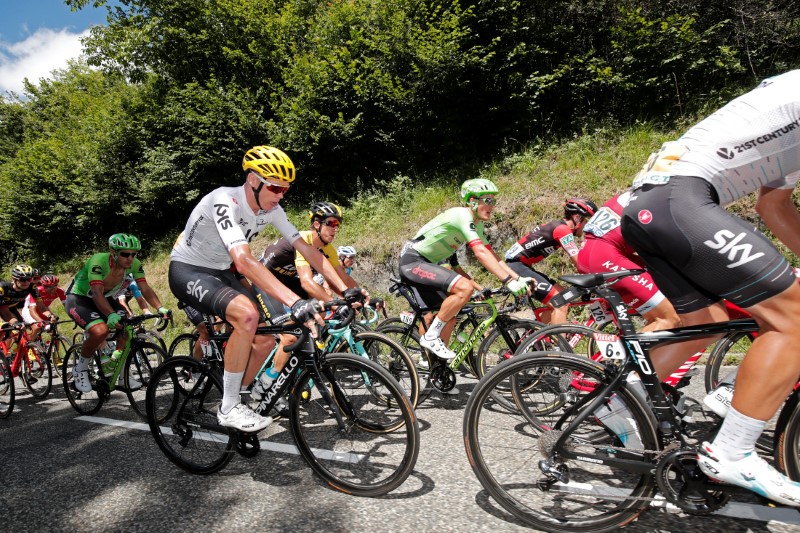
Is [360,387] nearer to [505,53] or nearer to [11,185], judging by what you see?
[505,53]

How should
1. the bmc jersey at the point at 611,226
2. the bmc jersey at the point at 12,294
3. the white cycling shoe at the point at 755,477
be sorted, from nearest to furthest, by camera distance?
the white cycling shoe at the point at 755,477
the bmc jersey at the point at 611,226
the bmc jersey at the point at 12,294

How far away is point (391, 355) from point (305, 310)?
1.86 metres

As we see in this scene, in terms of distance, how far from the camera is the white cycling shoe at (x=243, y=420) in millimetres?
3021

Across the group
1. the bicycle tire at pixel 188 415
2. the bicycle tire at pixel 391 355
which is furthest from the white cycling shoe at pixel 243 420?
the bicycle tire at pixel 391 355

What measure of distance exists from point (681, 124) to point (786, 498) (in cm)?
967

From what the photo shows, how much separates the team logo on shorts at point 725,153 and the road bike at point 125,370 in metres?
5.37

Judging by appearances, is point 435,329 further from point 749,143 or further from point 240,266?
point 749,143

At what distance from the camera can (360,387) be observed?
305cm

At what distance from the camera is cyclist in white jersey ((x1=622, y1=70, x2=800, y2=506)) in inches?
74.1

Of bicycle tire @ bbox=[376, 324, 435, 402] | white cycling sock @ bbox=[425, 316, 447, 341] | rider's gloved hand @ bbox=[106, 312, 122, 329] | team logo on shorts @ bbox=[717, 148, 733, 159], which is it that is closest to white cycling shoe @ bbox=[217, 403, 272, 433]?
bicycle tire @ bbox=[376, 324, 435, 402]

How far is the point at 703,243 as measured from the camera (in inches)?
78.0

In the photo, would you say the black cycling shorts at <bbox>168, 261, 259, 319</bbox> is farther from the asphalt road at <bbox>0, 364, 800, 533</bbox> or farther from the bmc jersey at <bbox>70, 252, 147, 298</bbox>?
the bmc jersey at <bbox>70, 252, 147, 298</bbox>

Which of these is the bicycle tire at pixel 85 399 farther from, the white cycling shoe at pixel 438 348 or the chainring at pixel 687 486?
the chainring at pixel 687 486

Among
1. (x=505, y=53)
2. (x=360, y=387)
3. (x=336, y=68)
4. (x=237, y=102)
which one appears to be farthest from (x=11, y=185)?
(x=360, y=387)
